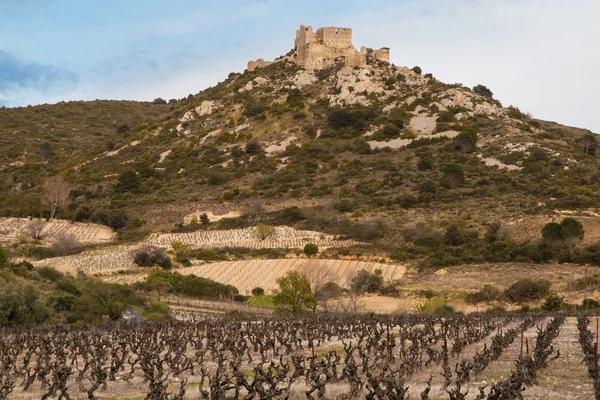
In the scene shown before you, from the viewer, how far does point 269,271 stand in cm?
4812

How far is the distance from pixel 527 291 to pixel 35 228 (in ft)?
156

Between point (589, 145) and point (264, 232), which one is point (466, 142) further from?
point (264, 232)

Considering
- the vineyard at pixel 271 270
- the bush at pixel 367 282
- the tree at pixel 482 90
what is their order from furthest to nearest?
1. the tree at pixel 482 90
2. the vineyard at pixel 271 270
3. the bush at pixel 367 282

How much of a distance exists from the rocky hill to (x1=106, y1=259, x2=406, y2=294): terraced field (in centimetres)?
1196

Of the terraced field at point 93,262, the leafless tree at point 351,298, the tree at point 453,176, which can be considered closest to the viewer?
the leafless tree at point 351,298

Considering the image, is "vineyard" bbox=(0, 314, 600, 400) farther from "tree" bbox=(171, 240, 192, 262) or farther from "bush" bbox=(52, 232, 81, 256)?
"bush" bbox=(52, 232, 81, 256)

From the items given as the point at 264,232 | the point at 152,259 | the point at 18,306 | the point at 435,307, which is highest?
the point at 264,232

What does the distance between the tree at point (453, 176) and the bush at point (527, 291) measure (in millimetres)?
32126

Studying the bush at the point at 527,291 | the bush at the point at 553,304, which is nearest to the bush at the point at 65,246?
the bush at the point at 527,291

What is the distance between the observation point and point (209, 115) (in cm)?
10025

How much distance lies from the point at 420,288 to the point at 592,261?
12.4 metres

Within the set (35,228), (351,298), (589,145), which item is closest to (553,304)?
(351,298)

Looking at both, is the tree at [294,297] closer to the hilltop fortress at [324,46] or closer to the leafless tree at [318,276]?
the leafless tree at [318,276]

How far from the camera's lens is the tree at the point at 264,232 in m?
60.1
